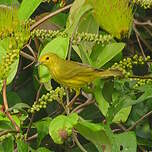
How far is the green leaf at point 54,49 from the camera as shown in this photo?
1.37m

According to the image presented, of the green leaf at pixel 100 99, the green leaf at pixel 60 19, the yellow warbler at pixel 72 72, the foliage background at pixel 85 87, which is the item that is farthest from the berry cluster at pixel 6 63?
the green leaf at pixel 60 19

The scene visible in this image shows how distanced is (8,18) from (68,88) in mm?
214

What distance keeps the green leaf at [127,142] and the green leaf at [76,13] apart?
0.27m

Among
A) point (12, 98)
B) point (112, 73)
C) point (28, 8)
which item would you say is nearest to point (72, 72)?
point (112, 73)

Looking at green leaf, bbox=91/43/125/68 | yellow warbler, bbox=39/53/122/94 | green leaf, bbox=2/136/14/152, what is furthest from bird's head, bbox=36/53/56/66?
green leaf, bbox=2/136/14/152

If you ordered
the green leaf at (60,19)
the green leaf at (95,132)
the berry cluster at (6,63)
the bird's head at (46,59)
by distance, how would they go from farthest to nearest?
the green leaf at (60,19)
the bird's head at (46,59)
the berry cluster at (6,63)
the green leaf at (95,132)

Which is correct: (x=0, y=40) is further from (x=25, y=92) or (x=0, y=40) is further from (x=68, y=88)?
(x=25, y=92)

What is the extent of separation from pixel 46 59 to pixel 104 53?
0.14m

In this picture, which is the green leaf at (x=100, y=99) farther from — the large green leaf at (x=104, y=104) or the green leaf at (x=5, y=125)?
the green leaf at (x=5, y=125)

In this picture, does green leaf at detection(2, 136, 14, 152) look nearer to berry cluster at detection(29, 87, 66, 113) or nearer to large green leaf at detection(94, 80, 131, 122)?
berry cluster at detection(29, 87, 66, 113)

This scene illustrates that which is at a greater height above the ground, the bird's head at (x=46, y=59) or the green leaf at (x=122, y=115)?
the bird's head at (x=46, y=59)

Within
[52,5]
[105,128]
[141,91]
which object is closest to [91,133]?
[105,128]

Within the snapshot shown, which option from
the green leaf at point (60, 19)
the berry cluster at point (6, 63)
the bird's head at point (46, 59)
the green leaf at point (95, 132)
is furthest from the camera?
the green leaf at point (60, 19)

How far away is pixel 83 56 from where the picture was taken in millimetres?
1379
